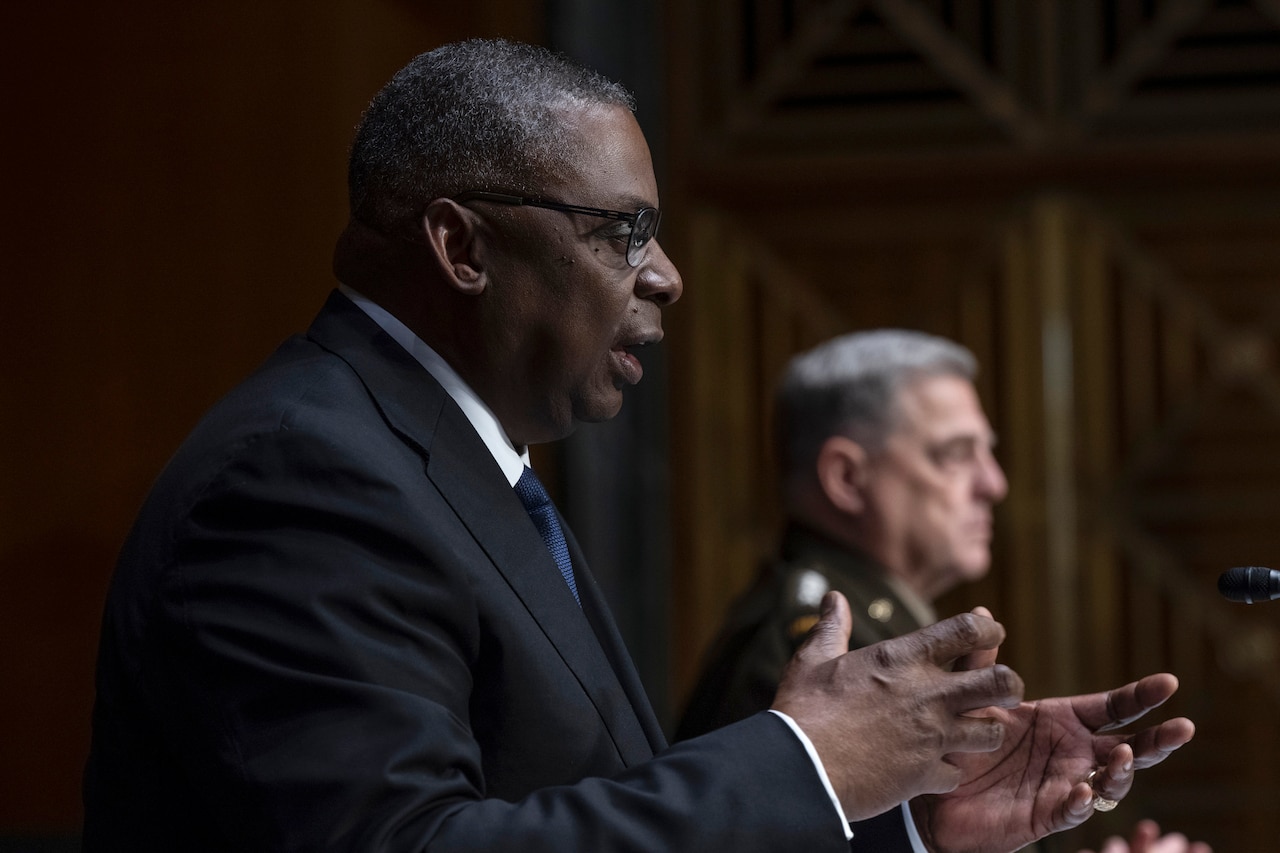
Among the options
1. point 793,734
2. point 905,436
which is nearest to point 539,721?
point 793,734

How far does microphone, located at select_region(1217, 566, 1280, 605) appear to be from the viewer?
137 cm

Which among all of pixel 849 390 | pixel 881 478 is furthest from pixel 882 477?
pixel 849 390

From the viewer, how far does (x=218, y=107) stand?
142 inches

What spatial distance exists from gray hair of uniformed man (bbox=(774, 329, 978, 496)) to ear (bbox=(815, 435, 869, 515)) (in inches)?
0.7

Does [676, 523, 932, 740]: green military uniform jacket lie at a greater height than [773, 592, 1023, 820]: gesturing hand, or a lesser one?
lesser

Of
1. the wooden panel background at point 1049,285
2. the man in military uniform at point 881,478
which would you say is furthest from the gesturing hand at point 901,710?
the wooden panel background at point 1049,285

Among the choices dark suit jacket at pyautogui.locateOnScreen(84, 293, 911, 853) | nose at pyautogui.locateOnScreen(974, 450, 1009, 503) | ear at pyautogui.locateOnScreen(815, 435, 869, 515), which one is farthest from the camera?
nose at pyautogui.locateOnScreen(974, 450, 1009, 503)

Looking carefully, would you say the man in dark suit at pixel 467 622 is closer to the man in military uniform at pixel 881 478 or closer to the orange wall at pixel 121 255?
the man in military uniform at pixel 881 478

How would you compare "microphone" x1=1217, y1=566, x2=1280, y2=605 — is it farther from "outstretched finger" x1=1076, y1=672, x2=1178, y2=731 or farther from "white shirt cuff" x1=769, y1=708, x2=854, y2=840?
"white shirt cuff" x1=769, y1=708, x2=854, y2=840

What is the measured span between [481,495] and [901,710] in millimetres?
415

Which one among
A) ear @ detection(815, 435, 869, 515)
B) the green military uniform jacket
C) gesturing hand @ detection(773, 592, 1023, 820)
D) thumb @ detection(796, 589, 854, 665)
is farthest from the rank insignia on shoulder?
gesturing hand @ detection(773, 592, 1023, 820)

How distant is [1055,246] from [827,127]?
0.69 meters

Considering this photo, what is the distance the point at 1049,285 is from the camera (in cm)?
415

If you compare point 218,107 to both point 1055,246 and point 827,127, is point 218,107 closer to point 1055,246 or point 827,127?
point 827,127
